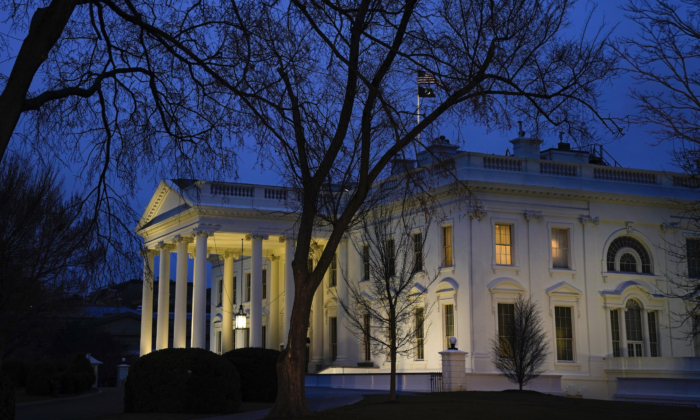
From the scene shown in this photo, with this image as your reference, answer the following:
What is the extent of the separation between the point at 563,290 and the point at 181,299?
19.7 meters

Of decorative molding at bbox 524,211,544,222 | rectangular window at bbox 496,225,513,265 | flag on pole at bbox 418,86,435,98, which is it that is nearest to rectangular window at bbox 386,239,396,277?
flag on pole at bbox 418,86,435,98

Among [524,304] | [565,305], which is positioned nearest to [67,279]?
[524,304]

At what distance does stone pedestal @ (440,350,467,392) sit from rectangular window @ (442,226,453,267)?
319 inches

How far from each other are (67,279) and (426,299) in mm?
17190

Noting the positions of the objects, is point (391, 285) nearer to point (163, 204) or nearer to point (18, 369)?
point (18, 369)

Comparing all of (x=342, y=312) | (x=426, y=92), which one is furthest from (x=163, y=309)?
(x=426, y=92)

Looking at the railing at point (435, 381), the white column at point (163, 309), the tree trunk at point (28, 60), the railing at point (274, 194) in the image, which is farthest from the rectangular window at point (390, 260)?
the white column at point (163, 309)

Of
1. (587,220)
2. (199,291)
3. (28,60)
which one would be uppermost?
(587,220)

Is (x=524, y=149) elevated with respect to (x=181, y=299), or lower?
elevated

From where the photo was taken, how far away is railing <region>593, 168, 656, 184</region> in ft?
130

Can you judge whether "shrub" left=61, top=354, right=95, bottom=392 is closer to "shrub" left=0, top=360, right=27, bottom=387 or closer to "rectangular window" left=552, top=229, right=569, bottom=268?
"shrub" left=0, top=360, right=27, bottom=387

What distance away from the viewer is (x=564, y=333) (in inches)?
1449

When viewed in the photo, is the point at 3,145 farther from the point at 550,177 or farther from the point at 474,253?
the point at 550,177

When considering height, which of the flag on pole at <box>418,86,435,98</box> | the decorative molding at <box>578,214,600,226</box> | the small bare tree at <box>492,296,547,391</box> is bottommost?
the small bare tree at <box>492,296,547,391</box>
